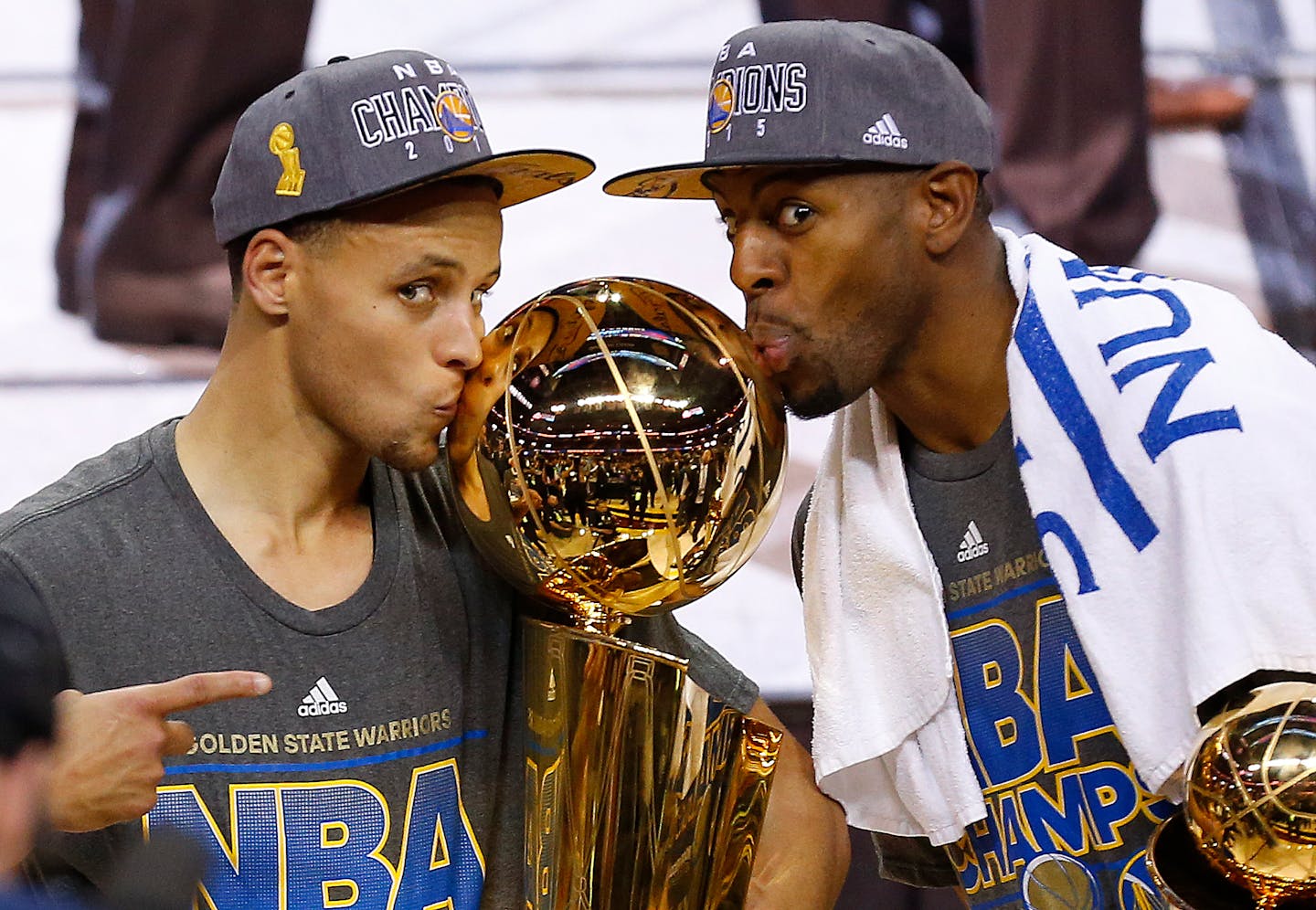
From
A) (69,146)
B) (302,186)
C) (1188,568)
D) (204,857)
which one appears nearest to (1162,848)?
(1188,568)

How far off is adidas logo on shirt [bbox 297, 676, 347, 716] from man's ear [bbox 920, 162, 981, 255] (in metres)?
0.72

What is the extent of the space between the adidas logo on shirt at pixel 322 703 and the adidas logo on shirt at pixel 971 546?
629 mm

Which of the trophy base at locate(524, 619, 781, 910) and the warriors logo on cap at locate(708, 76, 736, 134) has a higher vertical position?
the warriors logo on cap at locate(708, 76, 736, 134)

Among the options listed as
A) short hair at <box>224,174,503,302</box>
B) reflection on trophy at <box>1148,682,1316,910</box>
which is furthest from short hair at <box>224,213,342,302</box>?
reflection on trophy at <box>1148,682,1316,910</box>

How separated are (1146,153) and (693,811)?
181 centimetres

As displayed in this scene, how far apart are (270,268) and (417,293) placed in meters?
0.15

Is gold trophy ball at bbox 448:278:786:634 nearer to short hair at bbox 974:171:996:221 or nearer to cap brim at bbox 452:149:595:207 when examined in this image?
cap brim at bbox 452:149:595:207

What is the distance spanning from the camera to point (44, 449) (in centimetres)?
274

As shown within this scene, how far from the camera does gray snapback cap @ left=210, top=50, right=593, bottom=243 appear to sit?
1575mm

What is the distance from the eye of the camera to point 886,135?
166cm

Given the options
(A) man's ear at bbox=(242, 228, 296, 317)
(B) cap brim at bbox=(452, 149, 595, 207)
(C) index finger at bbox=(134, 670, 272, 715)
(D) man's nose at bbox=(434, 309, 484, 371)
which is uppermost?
(B) cap brim at bbox=(452, 149, 595, 207)

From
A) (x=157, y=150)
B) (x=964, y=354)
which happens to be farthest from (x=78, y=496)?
(x=157, y=150)

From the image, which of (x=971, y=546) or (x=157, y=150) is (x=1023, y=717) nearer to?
(x=971, y=546)

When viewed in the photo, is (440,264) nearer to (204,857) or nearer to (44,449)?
(204,857)
